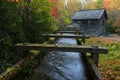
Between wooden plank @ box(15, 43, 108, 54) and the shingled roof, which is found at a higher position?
the shingled roof

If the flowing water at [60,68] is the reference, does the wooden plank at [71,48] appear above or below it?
above

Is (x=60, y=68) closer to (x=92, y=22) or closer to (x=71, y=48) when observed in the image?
(x=71, y=48)

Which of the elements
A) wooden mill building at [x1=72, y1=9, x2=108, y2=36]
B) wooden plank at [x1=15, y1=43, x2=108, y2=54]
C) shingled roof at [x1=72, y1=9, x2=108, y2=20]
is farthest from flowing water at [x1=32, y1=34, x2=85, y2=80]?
wooden mill building at [x1=72, y1=9, x2=108, y2=36]

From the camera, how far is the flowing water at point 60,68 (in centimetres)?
683

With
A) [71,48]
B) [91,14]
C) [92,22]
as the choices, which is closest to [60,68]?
[71,48]

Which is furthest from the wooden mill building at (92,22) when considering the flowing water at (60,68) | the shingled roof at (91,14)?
the flowing water at (60,68)

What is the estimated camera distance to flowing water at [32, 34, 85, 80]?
6.83 metres

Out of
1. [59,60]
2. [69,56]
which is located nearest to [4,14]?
[59,60]

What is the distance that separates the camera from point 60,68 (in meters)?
7.84

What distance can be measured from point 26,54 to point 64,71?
6.06ft

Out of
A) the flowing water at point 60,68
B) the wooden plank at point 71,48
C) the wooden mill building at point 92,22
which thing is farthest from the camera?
the wooden mill building at point 92,22

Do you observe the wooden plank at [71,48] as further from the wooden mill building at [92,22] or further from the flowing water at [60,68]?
the wooden mill building at [92,22]

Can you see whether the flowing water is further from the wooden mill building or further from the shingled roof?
the wooden mill building

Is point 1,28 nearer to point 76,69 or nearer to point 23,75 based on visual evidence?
point 23,75
